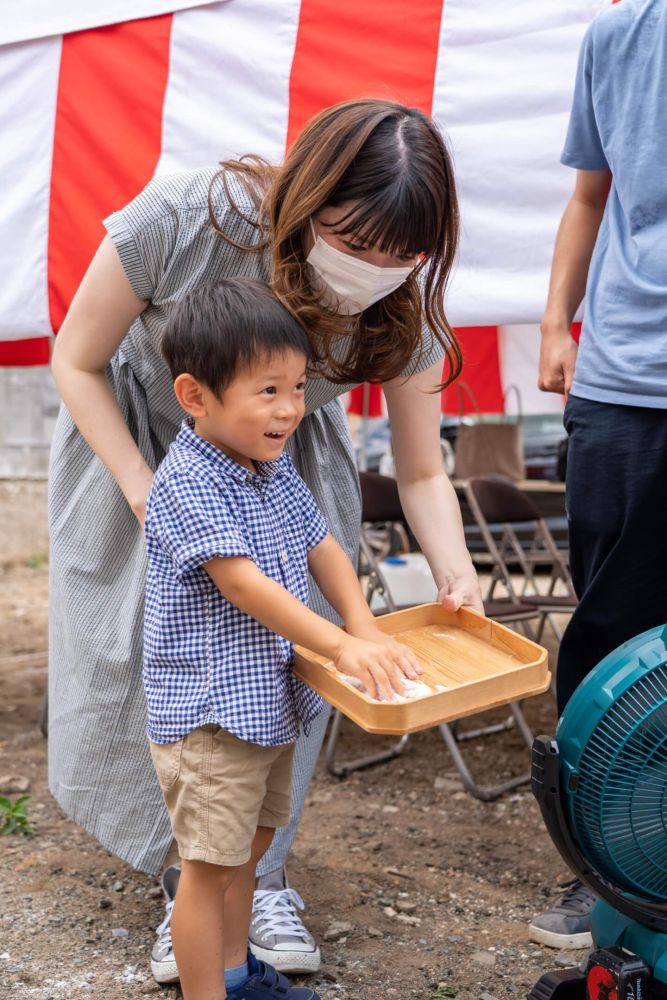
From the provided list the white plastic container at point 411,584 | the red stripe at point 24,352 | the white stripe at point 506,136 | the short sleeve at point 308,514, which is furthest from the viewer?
the red stripe at point 24,352

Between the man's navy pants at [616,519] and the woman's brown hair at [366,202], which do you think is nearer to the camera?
the woman's brown hair at [366,202]

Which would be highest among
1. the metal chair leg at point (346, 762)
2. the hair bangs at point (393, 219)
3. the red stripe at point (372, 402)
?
the hair bangs at point (393, 219)

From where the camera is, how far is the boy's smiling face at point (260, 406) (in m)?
1.44

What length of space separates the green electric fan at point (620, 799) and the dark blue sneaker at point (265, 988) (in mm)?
522

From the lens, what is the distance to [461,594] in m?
1.66

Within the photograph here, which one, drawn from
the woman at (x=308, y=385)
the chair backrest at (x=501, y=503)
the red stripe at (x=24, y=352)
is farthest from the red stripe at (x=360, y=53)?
the red stripe at (x=24, y=352)

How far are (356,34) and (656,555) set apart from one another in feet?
4.76

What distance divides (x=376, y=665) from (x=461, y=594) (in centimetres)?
33

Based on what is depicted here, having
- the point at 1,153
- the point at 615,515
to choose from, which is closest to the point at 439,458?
the point at 615,515

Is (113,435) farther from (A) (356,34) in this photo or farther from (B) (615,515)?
(A) (356,34)

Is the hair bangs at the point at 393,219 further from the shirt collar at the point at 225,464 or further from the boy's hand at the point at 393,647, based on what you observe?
the boy's hand at the point at 393,647

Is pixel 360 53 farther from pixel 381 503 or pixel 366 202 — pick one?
pixel 381 503

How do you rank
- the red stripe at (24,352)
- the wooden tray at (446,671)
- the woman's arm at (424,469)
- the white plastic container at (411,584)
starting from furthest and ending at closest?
1. the red stripe at (24,352)
2. the white plastic container at (411,584)
3. the woman's arm at (424,469)
4. the wooden tray at (446,671)

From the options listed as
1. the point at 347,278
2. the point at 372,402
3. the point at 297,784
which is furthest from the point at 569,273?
the point at 372,402
